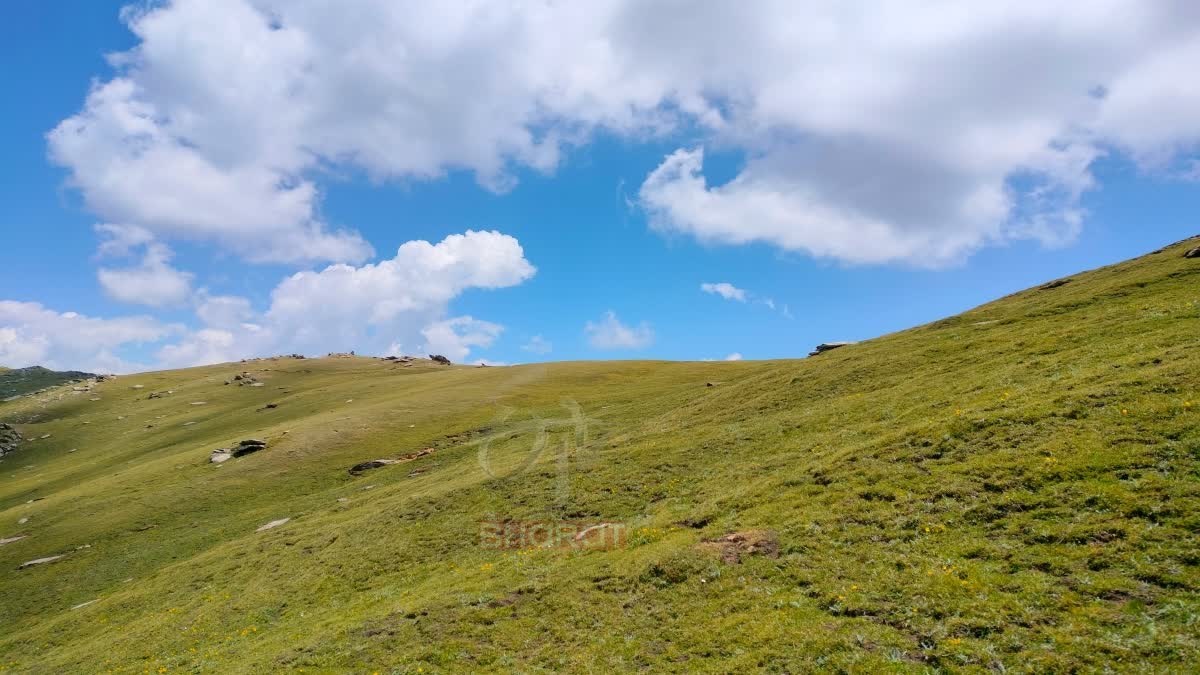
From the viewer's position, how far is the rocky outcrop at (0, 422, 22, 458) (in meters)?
103

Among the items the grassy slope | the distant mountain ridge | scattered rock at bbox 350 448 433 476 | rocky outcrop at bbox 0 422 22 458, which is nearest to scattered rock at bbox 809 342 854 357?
the grassy slope

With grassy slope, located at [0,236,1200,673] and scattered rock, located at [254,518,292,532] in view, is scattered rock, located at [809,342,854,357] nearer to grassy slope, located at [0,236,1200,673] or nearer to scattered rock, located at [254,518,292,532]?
grassy slope, located at [0,236,1200,673]

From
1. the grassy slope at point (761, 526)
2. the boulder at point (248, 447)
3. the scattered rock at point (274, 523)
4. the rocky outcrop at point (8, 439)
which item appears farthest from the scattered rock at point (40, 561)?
the rocky outcrop at point (8, 439)

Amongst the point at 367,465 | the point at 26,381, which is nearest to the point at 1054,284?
the point at 367,465

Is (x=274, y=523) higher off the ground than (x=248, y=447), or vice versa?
(x=248, y=447)

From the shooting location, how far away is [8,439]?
107m

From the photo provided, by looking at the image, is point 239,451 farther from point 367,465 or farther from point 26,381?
point 26,381

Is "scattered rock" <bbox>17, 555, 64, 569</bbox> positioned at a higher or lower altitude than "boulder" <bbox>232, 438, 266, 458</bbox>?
lower

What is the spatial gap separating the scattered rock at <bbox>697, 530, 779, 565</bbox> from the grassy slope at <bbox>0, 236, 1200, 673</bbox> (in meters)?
0.63

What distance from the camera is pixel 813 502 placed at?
2434cm

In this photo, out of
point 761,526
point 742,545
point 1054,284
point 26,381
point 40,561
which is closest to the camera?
point 742,545

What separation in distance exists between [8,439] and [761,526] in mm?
144994

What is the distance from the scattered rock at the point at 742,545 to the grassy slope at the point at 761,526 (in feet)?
2.06

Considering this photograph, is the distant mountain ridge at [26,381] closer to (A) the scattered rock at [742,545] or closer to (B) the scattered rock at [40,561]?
(B) the scattered rock at [40,561]
